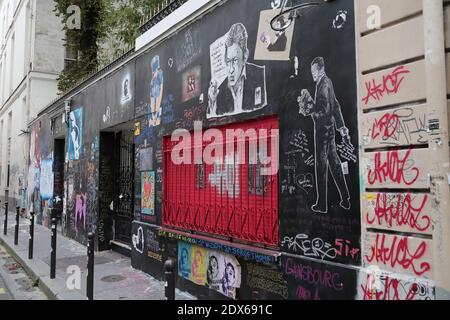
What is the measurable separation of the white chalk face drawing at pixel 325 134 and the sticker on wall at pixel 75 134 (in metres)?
9.11

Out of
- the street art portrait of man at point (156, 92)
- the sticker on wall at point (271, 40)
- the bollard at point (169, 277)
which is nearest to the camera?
the bollard at point (169, 277)

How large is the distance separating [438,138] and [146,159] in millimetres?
5656

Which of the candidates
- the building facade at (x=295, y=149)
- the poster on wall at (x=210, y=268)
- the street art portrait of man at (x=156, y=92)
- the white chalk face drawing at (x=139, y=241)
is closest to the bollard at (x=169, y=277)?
the building facade at (x=295, y=149)

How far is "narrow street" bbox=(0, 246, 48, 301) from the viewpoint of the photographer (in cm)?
691

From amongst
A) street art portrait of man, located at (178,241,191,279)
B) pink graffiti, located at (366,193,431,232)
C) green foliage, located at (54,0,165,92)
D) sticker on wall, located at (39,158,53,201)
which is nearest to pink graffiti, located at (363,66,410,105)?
pink graffiti, located at (366,193,431,232)

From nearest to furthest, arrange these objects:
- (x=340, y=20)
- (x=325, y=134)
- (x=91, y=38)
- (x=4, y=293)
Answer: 1. (x=340, y=20)
2. (x=325, y=134)
3. (x=4, y=293)
4. (x=91, y=38)

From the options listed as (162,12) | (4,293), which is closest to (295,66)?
(162,12)

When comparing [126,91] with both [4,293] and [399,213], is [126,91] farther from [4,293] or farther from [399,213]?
[399,213]

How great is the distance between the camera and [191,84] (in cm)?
655

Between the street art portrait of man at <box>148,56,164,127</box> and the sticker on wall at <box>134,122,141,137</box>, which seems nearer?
the street art portrait of man at <box>148,56,164,127</box>

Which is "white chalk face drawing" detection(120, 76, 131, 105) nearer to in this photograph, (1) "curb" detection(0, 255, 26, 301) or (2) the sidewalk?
(2) the sidewalk

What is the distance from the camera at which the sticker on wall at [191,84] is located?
251 inches

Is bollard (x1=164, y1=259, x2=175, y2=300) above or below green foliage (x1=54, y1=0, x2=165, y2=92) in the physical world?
below

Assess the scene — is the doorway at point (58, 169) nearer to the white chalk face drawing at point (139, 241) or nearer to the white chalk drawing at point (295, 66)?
the white chalk face drawing at point (139, 241)
